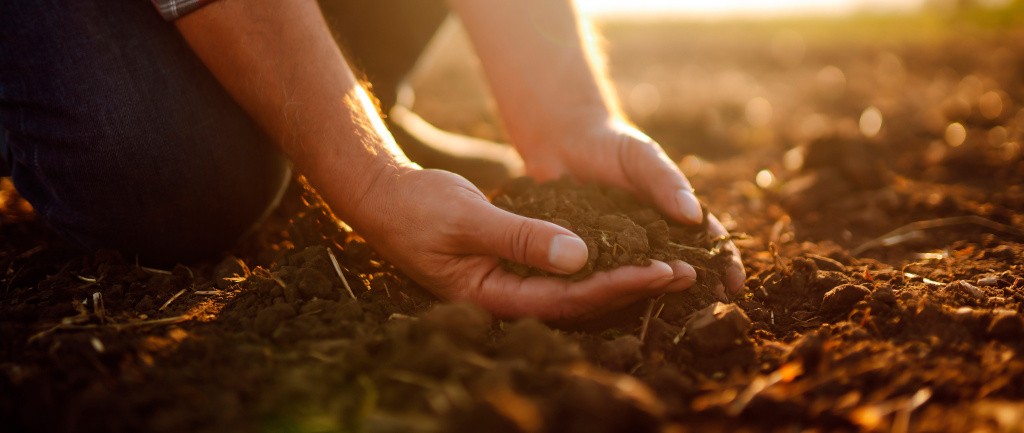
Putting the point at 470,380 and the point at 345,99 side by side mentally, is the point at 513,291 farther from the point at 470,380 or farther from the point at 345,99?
the point at 345,99

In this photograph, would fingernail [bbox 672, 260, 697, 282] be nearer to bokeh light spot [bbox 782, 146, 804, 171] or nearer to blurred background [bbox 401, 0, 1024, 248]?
blurred background [bbox 401, 0, 1024, 248]

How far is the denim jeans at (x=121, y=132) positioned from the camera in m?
1.74

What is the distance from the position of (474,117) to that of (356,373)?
3.64 m

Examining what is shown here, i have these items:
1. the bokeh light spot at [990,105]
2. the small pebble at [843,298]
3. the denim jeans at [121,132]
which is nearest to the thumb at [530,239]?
the small pebble at [843,298]

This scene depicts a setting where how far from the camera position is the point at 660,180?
1.90 m

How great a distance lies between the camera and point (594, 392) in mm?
986

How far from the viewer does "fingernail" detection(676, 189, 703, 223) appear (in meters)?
1.81

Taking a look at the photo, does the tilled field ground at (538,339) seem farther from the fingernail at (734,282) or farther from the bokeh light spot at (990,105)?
the bokeh light spot at (990,105)

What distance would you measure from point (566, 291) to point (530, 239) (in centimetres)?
19

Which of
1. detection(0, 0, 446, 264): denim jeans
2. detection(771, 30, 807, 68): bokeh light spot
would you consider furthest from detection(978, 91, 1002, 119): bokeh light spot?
detection(0, 0, 446, 264): denim jeans

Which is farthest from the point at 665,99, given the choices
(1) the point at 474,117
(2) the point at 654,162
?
(2) the point at 654,162

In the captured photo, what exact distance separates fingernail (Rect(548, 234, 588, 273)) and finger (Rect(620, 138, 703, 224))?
567 mm

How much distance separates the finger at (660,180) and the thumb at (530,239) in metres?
0.55

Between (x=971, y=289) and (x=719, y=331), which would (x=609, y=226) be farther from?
(x=971, y=289)
